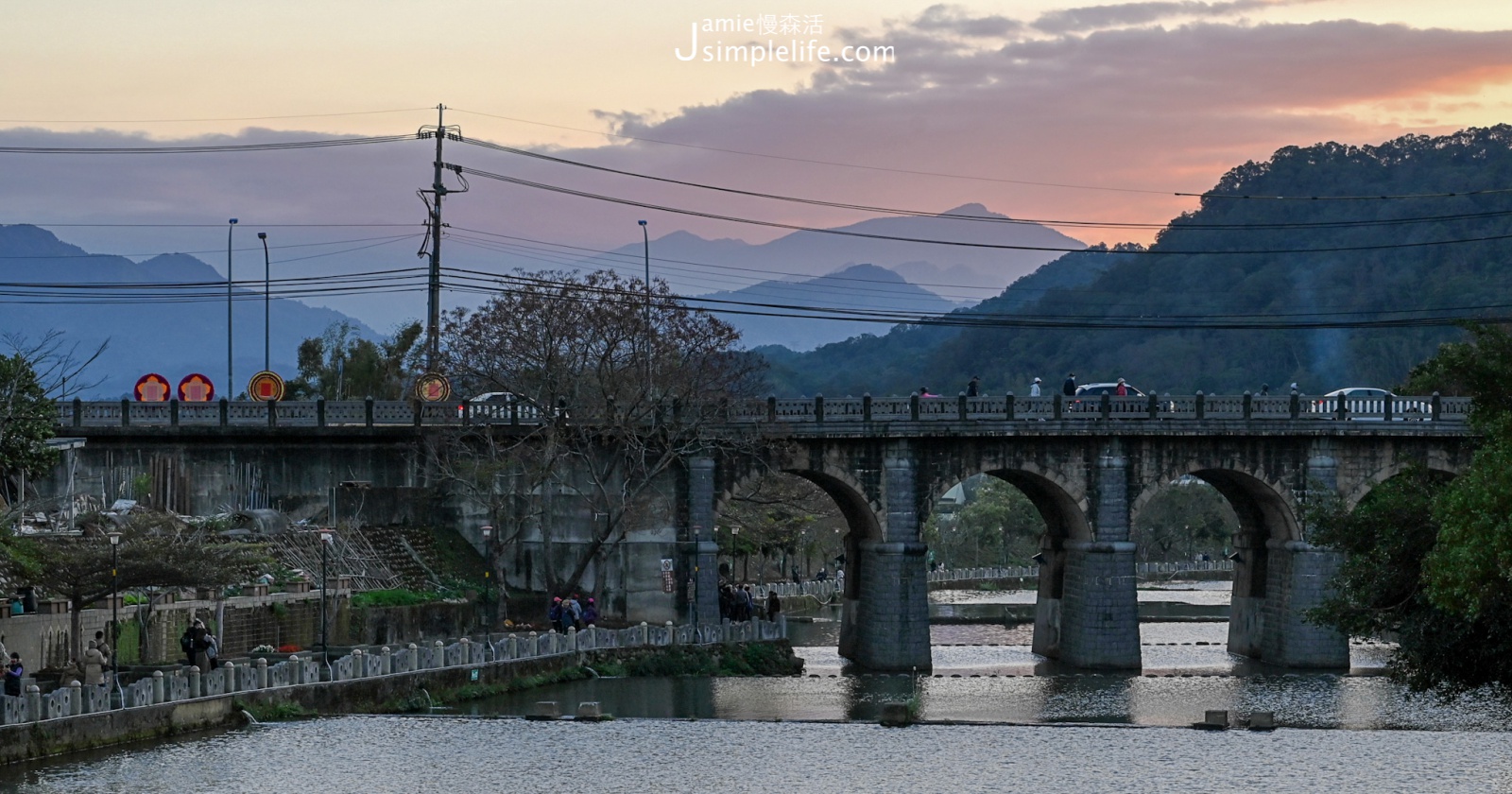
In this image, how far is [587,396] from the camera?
216 feet

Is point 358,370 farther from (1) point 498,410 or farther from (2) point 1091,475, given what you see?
(2) point 1091,475

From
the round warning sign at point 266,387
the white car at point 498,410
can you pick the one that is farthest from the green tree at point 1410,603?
the round warning sign at point 266,387

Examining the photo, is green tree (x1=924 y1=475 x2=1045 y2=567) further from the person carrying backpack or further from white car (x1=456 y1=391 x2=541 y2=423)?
the person carrying backpack

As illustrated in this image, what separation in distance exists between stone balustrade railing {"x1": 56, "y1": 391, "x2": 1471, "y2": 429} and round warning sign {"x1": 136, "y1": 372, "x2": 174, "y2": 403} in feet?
12.0

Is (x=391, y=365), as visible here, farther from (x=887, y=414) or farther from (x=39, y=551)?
(x=39, y=551)

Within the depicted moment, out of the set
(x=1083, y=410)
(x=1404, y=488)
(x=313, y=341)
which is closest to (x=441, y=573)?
(x=1083, y=410)

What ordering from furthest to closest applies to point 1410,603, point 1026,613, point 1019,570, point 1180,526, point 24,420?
1. point 1180,526
2. point 1019,570
3. point 1026,613
4. point 24,420
5. point 1410,603

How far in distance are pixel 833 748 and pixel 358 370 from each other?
6142 cm

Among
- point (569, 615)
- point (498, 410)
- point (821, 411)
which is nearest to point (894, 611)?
point (821, 411)

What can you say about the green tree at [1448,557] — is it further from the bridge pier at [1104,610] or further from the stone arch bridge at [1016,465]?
the bridge pier at [1104,610]

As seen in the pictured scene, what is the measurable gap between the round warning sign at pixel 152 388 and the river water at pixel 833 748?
24.5 m

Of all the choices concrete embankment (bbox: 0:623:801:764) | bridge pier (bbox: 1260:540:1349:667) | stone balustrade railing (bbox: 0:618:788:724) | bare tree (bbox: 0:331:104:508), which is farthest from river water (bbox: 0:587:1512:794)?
bare tree (bbox: 0:331:104:508)

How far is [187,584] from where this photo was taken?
46625 millimetres

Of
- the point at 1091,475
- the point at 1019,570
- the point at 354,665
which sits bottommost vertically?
the point at 1019,570
